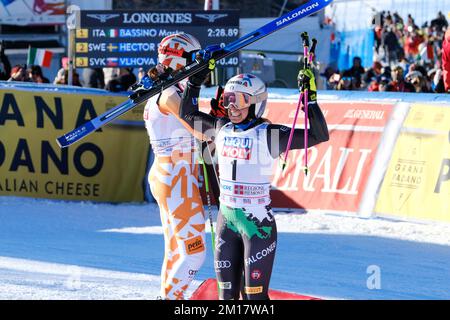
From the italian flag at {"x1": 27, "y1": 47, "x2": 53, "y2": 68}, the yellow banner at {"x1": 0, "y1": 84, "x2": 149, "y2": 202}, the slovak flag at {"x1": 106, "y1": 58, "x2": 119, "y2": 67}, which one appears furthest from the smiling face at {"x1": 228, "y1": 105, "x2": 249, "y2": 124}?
the italian flag at {"x1": 27, "y1": 47, "x2": 53, "y2": 68}

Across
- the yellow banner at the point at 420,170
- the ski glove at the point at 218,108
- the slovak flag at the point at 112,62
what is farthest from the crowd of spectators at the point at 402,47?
the ski glove at the point at 218,108

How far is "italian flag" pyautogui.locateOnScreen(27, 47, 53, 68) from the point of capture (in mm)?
18625

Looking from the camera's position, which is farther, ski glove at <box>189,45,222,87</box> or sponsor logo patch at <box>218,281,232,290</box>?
ski glove at <box>189,45,222,87</box>

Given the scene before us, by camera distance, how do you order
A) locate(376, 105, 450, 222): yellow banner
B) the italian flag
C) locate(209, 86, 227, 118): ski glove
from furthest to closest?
the italian flag → locate(376, 105, 450, 222): yellow banner → locate(209, 86, 227, 118): ski glove

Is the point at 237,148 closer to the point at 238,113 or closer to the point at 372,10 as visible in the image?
the point at 238,113

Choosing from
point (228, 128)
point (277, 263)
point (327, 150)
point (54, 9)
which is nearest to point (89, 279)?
point (277, 263)

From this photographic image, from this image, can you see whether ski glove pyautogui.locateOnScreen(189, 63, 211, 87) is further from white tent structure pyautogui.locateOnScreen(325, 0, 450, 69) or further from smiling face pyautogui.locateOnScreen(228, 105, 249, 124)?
white tent structure pyautogui.locateOnScreen(325, 0, 450, 69)

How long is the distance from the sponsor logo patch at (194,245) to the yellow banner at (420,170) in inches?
210

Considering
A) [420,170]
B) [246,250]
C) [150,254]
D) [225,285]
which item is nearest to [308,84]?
[246,250]

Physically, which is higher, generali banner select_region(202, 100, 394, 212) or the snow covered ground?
generali banner select_region(202, 100, 394, 212)

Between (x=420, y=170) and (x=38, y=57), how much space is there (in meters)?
8.91

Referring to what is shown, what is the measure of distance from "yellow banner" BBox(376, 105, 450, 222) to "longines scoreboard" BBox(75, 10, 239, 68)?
12.2 ft

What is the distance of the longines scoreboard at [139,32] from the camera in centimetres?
1546
